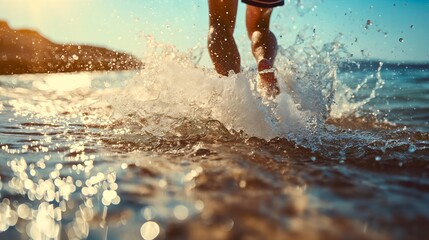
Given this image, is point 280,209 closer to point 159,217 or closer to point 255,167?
point 159,217

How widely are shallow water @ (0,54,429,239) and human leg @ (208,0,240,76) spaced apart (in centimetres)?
19

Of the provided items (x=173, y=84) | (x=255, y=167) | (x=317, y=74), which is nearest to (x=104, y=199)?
(x=255, y=167)

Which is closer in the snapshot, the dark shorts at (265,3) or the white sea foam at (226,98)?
the white sea foam at (226,98)

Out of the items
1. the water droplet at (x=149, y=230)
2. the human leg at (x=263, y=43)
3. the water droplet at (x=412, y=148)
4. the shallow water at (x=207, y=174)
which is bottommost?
the water droplet at (x=412, y=148)

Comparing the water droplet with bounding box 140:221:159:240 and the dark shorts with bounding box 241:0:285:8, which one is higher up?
the dark shorts with bounding box 241:0:285:8

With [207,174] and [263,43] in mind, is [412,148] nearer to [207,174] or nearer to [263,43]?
[207,174]

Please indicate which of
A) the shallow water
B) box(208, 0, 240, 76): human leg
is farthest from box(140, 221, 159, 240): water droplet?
box(208, 0, 240, 76): human leg

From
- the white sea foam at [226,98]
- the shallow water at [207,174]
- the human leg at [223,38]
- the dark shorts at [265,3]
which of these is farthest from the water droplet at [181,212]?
the dark shorts at [265,3]

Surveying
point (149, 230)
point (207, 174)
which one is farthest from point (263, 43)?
point (149, 230)

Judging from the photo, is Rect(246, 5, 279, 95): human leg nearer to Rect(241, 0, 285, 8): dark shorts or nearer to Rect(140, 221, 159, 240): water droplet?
Rect(241, 0, 285, 8): dark shorts

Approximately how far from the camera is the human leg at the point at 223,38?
3.11m

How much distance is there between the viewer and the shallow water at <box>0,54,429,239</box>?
963 mm

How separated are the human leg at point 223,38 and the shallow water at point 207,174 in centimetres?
19

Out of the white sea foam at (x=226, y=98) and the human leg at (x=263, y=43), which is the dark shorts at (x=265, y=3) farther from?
the white sea foam at (x=226, y=98)
